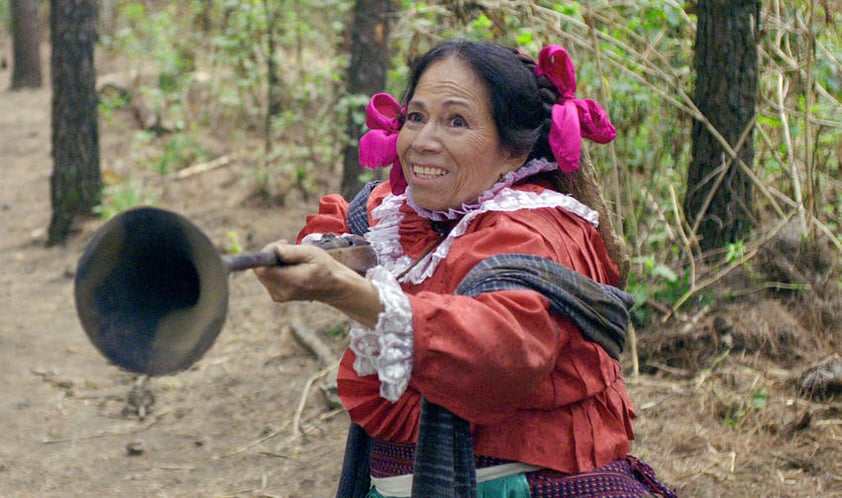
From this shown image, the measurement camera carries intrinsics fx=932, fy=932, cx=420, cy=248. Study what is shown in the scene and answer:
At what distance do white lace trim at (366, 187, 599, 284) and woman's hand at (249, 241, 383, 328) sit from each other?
1.39 feet

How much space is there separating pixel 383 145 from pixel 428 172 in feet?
0.88

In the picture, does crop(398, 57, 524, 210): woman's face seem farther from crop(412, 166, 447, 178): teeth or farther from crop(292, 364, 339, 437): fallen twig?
crop(292, 364, 339, 437): fallen twig

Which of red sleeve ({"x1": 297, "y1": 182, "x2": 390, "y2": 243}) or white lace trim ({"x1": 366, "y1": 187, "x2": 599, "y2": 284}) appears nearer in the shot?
white lace trim ({"x1": 366, "y1": 187, "x2": 599, "y2": 284})

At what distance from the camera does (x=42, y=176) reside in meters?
9.76

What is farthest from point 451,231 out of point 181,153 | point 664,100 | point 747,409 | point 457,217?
point 181,153

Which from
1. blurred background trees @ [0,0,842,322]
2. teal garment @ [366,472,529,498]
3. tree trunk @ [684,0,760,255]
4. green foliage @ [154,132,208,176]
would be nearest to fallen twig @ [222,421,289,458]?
blurred background trees @ [0,0,842,322]

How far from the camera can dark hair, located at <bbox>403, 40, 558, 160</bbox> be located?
234 cm

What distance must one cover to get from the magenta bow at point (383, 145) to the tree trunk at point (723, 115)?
2.20m

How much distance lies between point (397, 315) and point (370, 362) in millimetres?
170

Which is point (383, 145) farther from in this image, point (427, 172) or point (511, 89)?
point (511, 89)

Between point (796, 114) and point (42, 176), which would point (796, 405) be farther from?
point (42, 176)

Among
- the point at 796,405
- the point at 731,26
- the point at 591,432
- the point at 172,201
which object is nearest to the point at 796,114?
the point at 731,26

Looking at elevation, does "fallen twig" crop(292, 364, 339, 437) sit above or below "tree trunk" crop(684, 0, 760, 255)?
below

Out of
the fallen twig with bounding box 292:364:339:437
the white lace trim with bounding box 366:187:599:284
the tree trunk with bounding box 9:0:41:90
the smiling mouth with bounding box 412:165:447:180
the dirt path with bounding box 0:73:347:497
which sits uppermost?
the smiling mouth with bounding box 412:165:447:180
